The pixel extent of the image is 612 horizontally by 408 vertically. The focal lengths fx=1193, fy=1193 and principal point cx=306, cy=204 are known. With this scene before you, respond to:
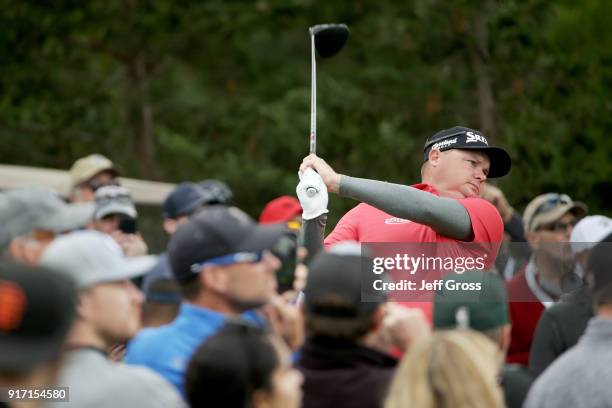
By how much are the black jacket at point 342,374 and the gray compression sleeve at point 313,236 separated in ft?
5.84

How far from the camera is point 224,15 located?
911 inches

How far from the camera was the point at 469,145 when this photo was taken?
623 cm

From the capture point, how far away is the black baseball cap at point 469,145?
625 centimetres

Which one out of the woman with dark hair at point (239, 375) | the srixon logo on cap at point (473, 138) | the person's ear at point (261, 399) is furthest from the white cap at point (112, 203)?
the person's ear at point (261, 399)

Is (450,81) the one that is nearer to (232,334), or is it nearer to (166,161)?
(166,161)

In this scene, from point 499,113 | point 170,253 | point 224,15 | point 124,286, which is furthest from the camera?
point 224,15

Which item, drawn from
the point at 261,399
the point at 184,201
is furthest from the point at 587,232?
the point at 261,399

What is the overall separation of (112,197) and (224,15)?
53.7 ft

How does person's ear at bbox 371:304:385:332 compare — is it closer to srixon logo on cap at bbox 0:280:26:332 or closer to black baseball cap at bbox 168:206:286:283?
black baseball cap at bbox 168:206:286:283

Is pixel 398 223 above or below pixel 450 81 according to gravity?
below

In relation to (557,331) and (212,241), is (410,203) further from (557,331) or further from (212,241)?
(212,241)

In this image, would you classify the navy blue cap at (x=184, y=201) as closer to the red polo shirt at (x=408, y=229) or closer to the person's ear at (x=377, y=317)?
the red polo shirt at (x=408, y=229)

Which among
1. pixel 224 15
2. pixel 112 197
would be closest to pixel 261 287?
pixel 112 197

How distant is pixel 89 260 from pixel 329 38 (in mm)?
3039
